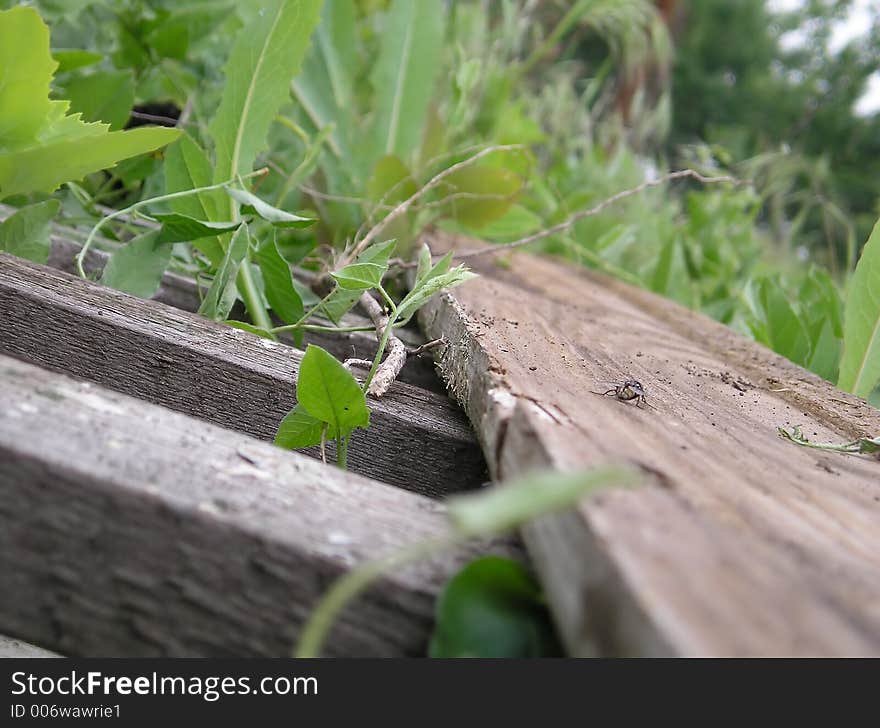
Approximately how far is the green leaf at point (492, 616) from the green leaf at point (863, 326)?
2.13 feet

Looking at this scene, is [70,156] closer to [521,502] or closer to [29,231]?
[29,231]

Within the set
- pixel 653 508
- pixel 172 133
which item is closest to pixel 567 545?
pixel 653 508

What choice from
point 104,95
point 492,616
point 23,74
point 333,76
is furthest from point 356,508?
point 333,76

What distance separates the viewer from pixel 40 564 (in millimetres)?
374

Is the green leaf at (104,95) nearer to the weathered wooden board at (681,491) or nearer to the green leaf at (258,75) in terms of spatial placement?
the green leaf at (258,75)

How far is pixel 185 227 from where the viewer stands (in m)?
0.77

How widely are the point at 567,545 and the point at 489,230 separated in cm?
100

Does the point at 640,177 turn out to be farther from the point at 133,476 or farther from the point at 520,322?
the point at 133,476

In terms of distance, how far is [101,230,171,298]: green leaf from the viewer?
780 mm

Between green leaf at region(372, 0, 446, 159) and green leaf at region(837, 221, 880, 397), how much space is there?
2.50 feet

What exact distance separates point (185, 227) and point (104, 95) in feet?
1.21

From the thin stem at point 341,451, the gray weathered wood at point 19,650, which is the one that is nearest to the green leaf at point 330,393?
the thin stem at point 341,451

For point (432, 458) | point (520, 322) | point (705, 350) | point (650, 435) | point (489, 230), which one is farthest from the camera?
point (489, 230)

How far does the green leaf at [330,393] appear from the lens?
20.9 inches
